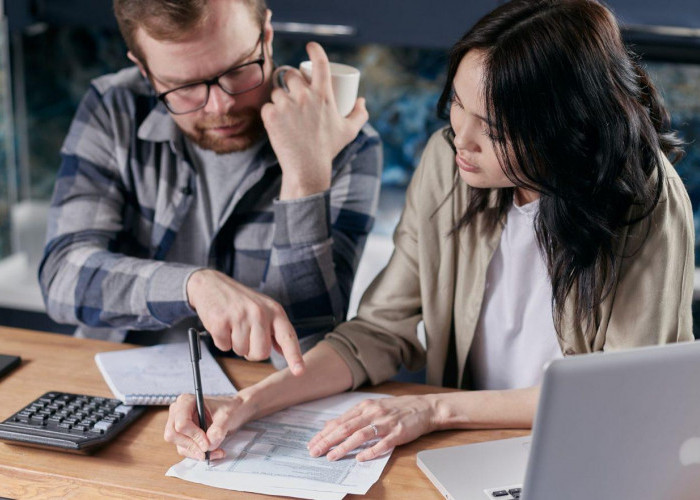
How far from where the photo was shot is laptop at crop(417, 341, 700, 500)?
2.88ft

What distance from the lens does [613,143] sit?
4.00ft

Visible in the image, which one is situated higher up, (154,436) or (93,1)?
(93,1)

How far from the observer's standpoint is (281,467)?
3.74 feet

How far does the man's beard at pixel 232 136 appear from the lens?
5.35 feet

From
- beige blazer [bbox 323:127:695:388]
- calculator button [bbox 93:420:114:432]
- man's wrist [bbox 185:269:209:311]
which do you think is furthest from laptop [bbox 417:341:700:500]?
man's wrist [bbox 185:269:209:311]

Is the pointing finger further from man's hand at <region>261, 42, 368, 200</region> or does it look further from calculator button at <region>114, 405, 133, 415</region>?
man's hand at <region>261, 42, 368, 200</region>

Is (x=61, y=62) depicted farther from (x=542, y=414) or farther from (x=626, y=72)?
(x=542, y=414)

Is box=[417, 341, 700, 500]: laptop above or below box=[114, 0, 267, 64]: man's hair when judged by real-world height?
below

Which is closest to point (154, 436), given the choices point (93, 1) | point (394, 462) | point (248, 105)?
point (394, 462)

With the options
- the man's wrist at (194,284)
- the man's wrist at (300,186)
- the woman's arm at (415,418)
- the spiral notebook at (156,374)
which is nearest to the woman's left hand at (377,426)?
the woman's arm at (415,418)

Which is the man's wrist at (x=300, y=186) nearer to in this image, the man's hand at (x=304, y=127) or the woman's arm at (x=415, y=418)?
the man's hand at (x=304, y=127)

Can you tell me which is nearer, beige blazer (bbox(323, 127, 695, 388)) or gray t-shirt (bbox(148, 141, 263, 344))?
beige blazer (bbox(323, 127, 695, 388))

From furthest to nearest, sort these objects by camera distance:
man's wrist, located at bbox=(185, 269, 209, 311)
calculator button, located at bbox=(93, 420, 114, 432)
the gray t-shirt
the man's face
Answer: the gray t-shirt
the man's face
man's wrist, located at bbox=(185, 269, 209, 311)
calculator button, located at bbox=(93, 420, 114, 432)

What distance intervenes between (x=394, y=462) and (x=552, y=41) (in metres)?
0.61
